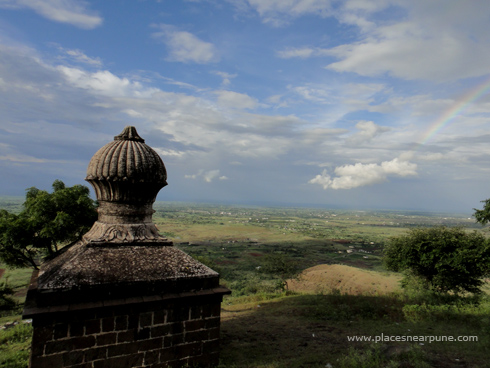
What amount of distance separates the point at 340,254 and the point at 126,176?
59490mm

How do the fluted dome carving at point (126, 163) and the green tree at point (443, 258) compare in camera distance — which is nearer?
the fluted dome carving at point (126, 163)

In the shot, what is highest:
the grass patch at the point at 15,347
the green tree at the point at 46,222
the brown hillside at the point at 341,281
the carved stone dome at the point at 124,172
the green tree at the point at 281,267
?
the carved stone dome at the point at 124,172

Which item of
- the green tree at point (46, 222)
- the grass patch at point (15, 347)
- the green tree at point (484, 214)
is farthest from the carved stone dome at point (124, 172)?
the green tree at point (484, 214)

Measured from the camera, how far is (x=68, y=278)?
467cm

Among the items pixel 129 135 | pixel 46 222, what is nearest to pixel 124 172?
pixel 129 135

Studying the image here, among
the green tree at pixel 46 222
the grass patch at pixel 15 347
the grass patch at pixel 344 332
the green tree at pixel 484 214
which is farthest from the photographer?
the green tree at pixel 484 214

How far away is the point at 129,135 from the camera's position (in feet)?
22.1

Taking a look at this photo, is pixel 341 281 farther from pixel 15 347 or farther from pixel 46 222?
pixel 15 347

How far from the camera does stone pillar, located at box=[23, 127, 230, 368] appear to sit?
14.7ft

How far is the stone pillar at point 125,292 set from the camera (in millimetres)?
4488

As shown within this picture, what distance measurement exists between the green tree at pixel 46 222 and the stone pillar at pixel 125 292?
430 cm

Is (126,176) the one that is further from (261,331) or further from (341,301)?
(341,301)

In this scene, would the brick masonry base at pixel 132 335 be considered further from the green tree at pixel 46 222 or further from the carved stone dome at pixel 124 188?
the green tree at pixel 46 222

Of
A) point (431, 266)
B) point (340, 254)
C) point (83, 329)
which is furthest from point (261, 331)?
point (340, 254)
